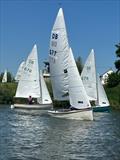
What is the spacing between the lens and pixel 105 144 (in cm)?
2753

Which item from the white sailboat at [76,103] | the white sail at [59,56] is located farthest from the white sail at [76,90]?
the white sail at [59,56]

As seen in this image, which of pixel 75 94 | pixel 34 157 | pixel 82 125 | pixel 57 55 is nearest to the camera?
pixel 34 157

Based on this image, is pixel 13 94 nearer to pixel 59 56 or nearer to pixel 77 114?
pixel 59 56

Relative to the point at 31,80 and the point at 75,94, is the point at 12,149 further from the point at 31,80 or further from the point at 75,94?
the point at 31,80

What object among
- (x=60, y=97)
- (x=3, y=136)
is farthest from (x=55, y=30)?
(x=3, y=136)

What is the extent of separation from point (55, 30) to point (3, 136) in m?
18.0

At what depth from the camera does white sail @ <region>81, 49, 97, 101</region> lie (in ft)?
207

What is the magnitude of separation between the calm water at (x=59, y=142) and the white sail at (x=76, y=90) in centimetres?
304

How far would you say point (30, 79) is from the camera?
211 feet

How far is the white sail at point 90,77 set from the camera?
63.2 metres

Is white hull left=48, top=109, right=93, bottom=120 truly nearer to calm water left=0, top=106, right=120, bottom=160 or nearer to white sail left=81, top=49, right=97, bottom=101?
calm water left=0, top=106, right=120, bottom=160

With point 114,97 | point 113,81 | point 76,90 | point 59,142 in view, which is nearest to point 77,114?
point 76,90

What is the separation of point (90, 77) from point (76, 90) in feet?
70.4

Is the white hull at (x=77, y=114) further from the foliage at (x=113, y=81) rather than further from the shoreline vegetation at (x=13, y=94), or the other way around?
the foliage at (x=113, y=81)
